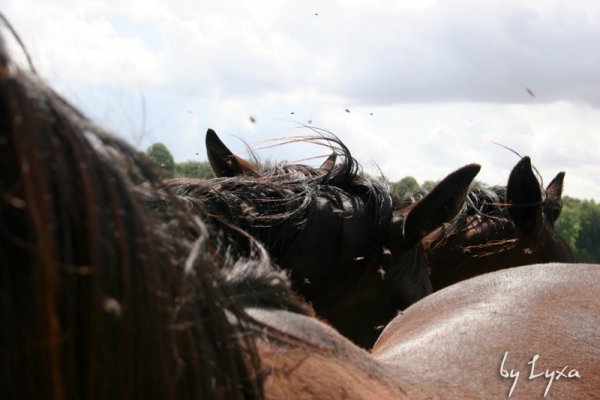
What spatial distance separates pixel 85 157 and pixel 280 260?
2889 millimetres

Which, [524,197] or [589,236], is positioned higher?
[524,197]

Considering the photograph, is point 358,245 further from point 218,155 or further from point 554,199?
point 554,199

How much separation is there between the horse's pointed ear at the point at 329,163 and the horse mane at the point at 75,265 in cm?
336

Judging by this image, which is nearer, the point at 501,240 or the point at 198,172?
the point at 501,240

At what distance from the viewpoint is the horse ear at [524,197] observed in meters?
5.97

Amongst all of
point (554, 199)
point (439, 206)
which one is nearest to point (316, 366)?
point (439, 206)

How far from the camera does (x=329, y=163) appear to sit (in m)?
4.89

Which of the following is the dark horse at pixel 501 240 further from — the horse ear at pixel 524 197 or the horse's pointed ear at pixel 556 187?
the horse's pointed ear at pixel 556 187

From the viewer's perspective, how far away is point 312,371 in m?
1.94

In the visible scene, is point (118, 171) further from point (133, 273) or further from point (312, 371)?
point (312, 371)

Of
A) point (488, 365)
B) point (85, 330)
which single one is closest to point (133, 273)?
point (85, 330)

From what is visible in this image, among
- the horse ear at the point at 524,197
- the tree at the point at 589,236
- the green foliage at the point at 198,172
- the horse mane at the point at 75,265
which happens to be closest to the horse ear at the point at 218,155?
the green foliage at the point at 198,172

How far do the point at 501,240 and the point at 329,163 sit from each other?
2.00 meters

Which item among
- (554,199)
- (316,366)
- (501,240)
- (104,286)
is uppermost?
(104,286)
